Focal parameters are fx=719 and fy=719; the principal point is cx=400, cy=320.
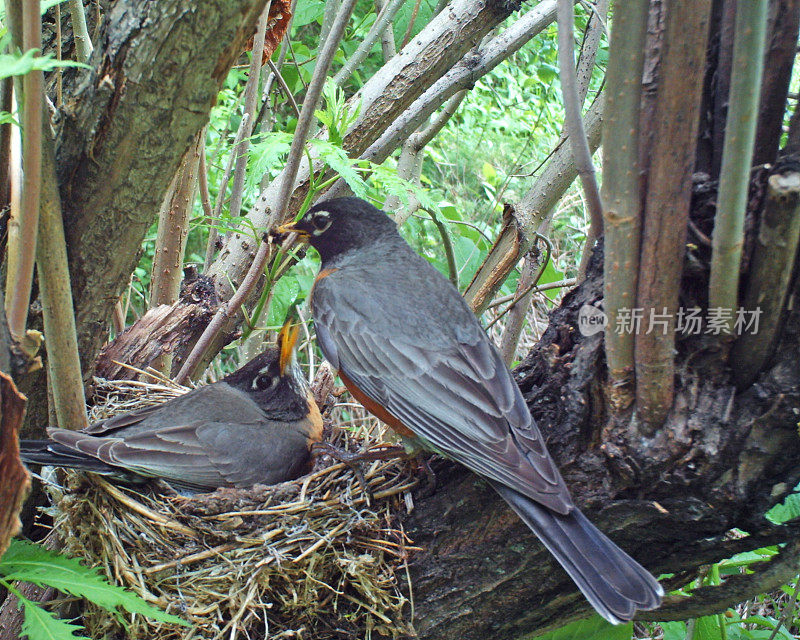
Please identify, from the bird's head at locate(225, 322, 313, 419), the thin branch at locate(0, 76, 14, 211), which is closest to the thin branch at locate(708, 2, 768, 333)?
the thin branch at locate(0, 76, 14, 211)

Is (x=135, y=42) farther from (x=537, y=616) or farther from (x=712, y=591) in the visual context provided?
(x=712, y=591)

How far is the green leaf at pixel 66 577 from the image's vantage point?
1525 millimetres

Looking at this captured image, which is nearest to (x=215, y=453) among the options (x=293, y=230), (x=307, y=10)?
(x=293, y=230)

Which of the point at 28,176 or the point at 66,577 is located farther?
the point at 66,577

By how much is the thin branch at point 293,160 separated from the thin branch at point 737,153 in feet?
4.06

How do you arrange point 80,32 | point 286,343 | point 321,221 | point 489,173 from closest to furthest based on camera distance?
point 80,32 < point 321,221 < point 286,343 < point 489,173

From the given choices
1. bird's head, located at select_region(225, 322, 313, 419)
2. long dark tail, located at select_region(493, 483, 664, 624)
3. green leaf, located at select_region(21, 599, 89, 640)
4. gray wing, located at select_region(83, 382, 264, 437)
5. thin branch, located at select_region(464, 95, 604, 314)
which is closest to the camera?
green leaf, located at select_region(21, 599, 89, 640)

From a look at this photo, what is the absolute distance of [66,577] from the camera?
1.57m

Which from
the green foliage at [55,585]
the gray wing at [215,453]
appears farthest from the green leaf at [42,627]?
the gray wing at [215,453]

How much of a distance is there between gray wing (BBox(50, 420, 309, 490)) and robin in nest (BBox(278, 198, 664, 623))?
1.47ft

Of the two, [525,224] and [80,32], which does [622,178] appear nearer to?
[525,224]

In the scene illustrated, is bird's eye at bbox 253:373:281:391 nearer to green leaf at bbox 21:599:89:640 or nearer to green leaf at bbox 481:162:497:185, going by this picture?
green leaf at bbox 21:599:89:640

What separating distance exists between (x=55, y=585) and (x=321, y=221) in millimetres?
1688

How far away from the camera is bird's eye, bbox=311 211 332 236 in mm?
2840
